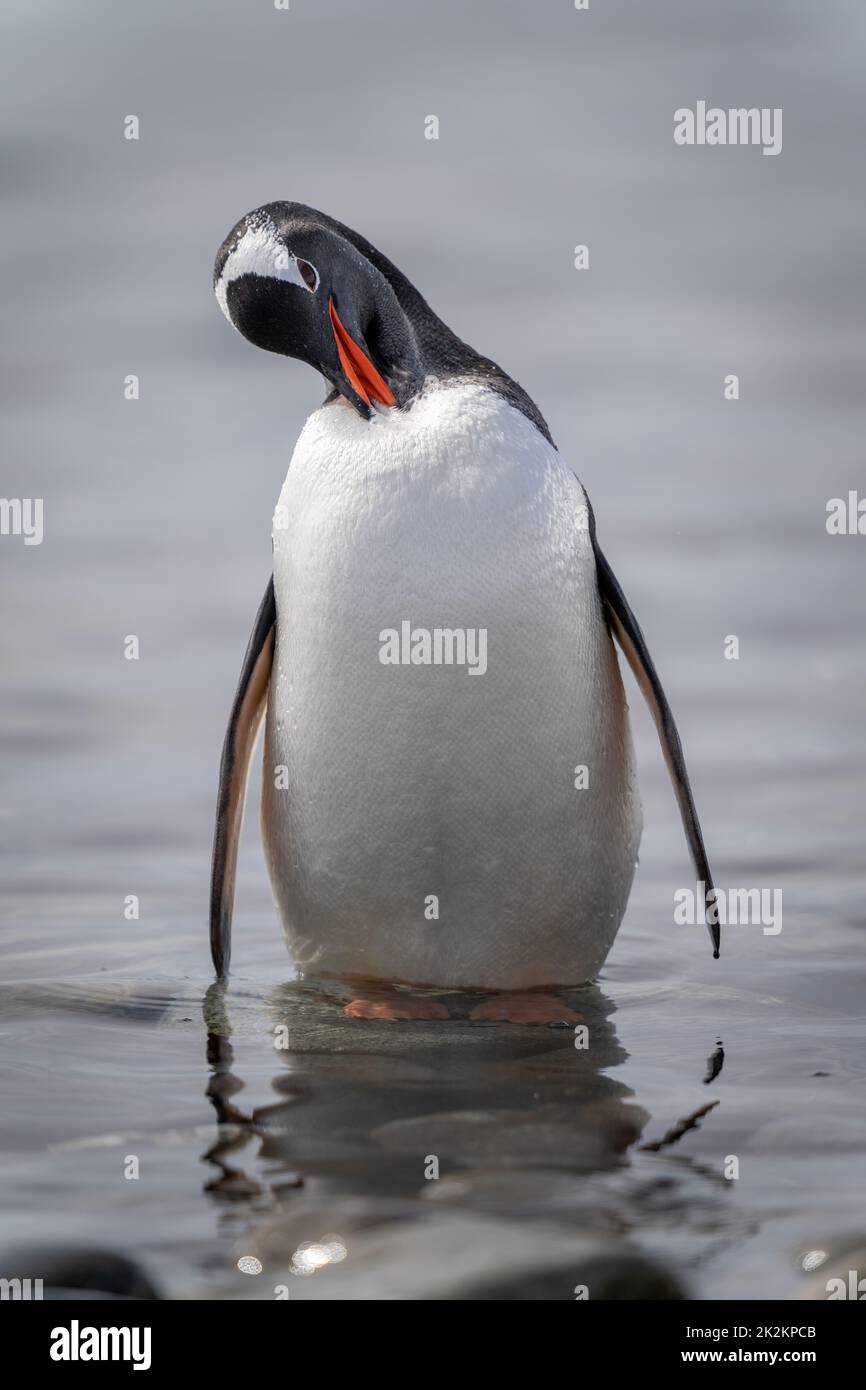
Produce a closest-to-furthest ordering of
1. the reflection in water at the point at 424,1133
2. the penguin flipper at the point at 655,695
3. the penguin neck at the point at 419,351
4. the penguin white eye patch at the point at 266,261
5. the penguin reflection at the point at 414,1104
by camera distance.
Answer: the reflection in water at the point at 424,1133, the penguin reflection at the point at 414,1104, the penguin white eye patch at the point at 266,261, the penguin neck at the point at 419,351, the penguin flipper at the point at 655,695

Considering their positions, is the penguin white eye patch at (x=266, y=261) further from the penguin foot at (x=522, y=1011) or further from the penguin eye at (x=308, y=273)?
the penguin foot at (x=522, y=1011)

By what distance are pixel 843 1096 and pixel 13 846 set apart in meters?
3.40

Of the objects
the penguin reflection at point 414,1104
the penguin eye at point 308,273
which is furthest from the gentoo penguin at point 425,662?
the penguin reflection at point 414,1104

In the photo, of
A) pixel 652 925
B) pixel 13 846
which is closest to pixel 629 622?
pixel 652 925

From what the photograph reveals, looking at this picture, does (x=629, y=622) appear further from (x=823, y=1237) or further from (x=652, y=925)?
(x=823, y=1237)

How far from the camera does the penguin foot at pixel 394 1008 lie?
3.20 metres

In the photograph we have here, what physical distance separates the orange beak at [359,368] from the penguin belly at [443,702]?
0.19ft

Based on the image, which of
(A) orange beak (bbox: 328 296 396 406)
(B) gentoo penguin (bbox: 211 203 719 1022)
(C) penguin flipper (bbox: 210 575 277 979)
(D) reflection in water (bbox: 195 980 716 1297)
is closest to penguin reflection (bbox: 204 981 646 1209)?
(D) reflection in water (bbox: 195 980 716 1297)

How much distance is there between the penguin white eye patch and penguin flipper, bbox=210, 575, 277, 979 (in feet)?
2.19

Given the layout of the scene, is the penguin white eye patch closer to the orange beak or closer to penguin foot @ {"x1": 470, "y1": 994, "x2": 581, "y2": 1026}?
the orange beak

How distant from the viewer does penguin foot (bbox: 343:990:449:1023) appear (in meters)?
3.20

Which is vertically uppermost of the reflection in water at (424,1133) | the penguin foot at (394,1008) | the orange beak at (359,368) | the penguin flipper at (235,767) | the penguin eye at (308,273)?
the penguin eye at (308,273)

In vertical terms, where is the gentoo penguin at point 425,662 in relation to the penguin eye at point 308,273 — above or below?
below

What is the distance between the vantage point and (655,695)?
3.64 meters
